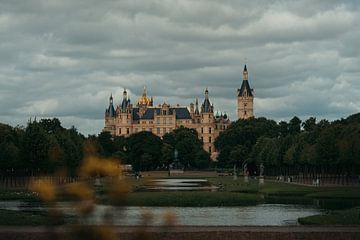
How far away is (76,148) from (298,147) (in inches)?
1196

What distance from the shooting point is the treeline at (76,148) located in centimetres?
7688

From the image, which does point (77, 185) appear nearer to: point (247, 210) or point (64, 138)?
point (247, 210)

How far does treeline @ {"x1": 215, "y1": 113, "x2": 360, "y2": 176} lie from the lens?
78.7 meters

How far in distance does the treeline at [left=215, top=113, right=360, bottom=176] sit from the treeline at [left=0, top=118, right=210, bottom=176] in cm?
1027

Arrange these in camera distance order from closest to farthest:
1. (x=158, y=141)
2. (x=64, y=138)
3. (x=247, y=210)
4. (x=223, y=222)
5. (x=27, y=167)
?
(x=223, y=222)
(x=247, y=210)
(x=27, y=167)
(x=64, y=138)
(x=158, y=141)

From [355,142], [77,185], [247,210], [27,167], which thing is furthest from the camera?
[27,167]

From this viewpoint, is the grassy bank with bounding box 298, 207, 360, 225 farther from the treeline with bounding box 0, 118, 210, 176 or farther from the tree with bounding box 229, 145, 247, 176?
the tree with bounding box 229, 145, 247, 176

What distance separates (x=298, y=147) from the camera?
96.8 metres

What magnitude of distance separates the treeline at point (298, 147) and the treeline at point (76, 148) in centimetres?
1027

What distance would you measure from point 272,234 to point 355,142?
2011 inches

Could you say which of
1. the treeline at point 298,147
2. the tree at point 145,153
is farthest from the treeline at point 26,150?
the tree at point 145,153

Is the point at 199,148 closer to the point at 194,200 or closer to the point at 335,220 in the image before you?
the point at 194,200

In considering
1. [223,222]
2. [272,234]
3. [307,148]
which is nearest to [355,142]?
[307,148]

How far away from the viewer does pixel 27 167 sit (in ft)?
261
